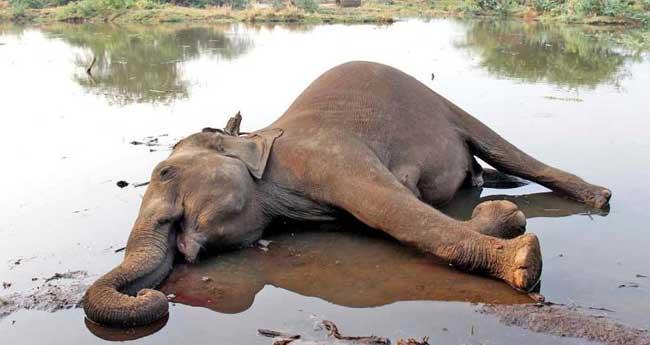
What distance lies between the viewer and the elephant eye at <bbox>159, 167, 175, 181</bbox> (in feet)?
16.0

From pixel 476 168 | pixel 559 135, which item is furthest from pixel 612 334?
pixel 559 135

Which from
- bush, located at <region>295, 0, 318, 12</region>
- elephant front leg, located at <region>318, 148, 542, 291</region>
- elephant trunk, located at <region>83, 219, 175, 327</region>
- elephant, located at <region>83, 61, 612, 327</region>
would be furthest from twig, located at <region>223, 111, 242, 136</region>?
bush, located at <region>295, 0, 318, 12</region>

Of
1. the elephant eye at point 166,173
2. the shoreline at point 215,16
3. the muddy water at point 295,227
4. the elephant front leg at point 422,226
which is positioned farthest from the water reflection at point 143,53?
the elephant front leg at point 422,226

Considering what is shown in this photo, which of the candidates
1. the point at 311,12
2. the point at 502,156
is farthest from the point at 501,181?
the point at 311,12

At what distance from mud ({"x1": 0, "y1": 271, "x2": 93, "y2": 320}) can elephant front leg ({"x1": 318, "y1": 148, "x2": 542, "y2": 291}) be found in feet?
5.81

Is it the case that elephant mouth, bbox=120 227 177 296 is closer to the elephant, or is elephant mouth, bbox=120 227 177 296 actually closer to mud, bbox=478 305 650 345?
the elephant

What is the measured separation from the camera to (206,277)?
4.66 m

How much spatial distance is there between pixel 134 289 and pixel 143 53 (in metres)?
16.7

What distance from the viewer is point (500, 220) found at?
16.0 feet

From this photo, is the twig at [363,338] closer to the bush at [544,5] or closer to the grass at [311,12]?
the grass at [311,12]

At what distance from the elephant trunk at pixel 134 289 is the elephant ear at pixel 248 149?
0.96 meters

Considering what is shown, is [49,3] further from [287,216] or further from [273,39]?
[287,216]

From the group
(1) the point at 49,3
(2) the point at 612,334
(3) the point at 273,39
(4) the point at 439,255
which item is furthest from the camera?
(1) the point at 49,3

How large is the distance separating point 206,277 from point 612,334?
2.43m
